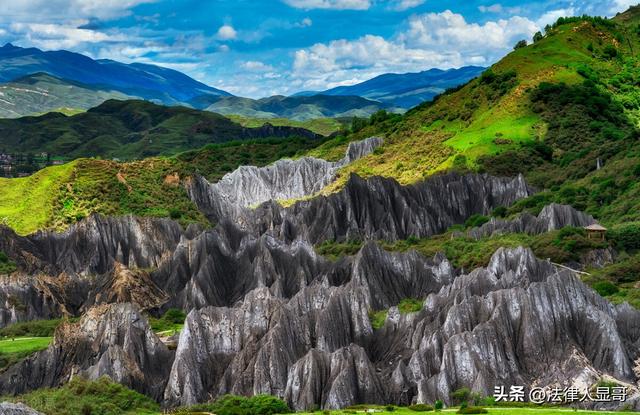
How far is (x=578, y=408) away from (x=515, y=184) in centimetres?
8974

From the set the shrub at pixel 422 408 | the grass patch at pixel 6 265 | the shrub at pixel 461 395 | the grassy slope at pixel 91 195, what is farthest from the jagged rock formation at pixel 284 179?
the shrub at pixel 422 408

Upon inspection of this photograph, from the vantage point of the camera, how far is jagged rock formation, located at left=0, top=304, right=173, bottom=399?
79500 mm

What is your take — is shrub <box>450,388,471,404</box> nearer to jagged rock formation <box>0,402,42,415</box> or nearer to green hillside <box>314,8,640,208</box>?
jagged rock formation <box>0,402,42,415</box>

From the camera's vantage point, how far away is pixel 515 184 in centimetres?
14838

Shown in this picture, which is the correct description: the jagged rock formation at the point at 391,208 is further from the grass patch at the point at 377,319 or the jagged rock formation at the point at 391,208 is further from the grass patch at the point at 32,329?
the grass patch at the point at 377,319

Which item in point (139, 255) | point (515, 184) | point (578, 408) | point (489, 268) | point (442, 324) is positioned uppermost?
point (515, 184)

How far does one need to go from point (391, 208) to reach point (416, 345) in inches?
2754

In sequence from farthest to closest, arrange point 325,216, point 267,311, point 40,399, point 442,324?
1. point 325,216
2. point 267,311
3. point 442,324
4. point 40,399

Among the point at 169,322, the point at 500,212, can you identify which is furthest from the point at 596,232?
the point at 169,322

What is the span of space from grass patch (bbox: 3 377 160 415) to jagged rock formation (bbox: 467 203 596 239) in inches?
2313

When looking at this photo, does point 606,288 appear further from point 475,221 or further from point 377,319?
point 475,221

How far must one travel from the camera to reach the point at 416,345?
78.6 metres

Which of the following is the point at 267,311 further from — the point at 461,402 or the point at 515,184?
the point at 515,184

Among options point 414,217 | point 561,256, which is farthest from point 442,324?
point 414,217
